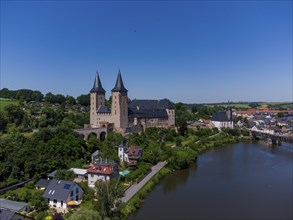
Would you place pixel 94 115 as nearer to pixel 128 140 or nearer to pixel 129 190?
pixel 128 140

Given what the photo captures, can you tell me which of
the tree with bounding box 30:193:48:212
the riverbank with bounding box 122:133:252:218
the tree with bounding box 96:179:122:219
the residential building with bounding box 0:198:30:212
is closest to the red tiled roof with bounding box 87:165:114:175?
the riverbank with bounding box 122:133:252:218

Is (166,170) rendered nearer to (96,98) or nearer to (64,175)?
(64,175)

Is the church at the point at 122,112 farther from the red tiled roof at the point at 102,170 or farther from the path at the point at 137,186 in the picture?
the red tiled roof at the point at 102,170

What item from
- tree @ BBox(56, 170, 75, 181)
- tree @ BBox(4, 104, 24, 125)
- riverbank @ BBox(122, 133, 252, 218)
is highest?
tree @ BBox(4, 104, 24, 125)

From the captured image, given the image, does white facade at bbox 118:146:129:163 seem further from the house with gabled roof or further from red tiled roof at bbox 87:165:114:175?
the house with gabled roof

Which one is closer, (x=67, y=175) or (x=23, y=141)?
(x=67, y=175)

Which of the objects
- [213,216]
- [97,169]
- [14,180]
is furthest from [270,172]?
[14,180]

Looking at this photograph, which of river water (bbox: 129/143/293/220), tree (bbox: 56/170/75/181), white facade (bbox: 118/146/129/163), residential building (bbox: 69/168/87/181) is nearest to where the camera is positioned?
river water (bbox: 129/143/293/220)
